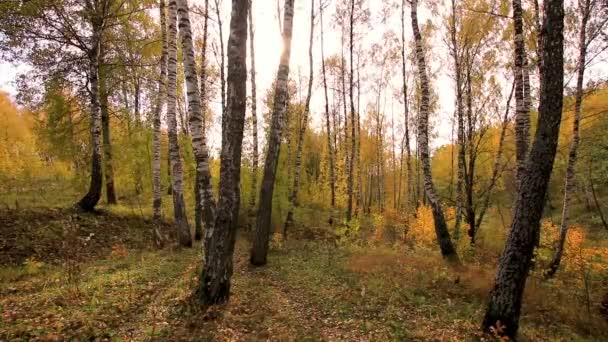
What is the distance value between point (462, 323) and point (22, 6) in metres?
15.1

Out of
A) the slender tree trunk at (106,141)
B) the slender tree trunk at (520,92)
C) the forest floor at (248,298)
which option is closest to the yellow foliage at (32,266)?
the forest floor at (248,298)

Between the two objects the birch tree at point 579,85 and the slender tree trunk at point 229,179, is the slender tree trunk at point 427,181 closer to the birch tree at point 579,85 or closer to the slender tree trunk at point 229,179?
the birch tree at point 579,85

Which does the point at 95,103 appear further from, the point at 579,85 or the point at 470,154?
the point at 579,85

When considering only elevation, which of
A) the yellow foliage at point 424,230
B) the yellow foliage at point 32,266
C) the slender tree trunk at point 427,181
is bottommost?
the yellow foliage at point 424,230

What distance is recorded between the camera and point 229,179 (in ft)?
22.4

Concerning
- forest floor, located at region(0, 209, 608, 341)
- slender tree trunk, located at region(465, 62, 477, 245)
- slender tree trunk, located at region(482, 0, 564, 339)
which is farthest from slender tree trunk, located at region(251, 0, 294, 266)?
slender tree trunk, located at region(465, 62, 477, 245)

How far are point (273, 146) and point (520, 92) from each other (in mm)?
7367

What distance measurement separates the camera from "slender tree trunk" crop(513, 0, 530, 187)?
31.1 ft

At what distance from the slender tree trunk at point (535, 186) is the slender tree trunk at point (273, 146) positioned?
6.40 m

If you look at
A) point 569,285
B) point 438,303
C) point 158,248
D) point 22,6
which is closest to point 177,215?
point 158,248

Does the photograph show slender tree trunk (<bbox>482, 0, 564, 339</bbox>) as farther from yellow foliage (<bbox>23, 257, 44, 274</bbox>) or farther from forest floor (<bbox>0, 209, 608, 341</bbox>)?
yellow foliage (<bbox>23, 257, 44, 274</bbox>)

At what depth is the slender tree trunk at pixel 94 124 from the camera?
13500 millimetres

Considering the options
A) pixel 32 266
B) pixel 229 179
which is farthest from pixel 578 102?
pixel 32 266

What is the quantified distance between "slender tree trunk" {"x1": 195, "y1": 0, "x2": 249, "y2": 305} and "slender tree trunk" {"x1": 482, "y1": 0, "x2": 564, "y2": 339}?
15.8ft
